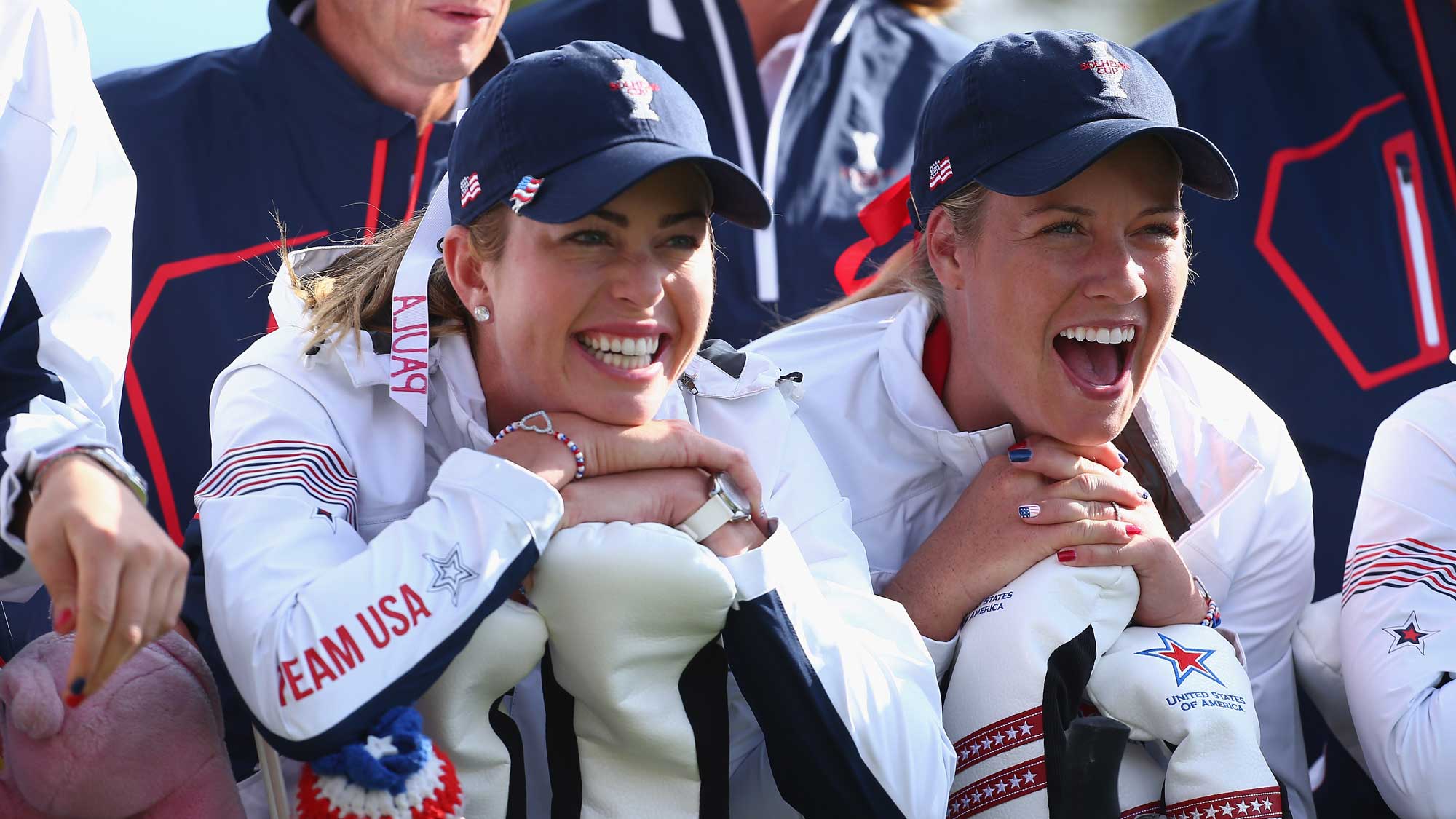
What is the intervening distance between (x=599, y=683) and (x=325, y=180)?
65.1 inches

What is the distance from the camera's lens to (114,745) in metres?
1.58

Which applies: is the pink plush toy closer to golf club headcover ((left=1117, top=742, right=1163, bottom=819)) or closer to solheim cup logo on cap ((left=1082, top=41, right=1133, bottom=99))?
golf club headcover ((left=1117, top=742, right=1163, bottom=819))

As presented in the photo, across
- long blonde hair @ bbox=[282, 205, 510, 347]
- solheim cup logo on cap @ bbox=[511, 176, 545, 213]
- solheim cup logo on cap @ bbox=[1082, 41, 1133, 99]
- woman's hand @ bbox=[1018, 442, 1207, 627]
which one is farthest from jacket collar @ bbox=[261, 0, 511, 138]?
woman's hand @ bbox=[1018, 442, 1207, 627]

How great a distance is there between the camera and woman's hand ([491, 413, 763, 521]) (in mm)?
1820

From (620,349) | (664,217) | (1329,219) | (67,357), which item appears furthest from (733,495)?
(1329,219)

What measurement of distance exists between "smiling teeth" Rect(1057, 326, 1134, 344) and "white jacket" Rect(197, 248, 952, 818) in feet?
1.45

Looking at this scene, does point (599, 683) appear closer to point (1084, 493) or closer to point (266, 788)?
point (266, 788)

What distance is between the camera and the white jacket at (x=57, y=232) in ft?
5.90

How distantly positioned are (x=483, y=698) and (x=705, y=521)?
1.11 ft

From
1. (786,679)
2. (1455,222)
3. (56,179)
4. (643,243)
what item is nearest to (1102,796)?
(786,679)

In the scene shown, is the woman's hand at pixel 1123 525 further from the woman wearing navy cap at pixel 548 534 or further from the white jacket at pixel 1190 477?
the woman wearing navy cap at pixel 548 534

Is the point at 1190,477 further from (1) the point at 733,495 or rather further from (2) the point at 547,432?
(2) the point at 547,432

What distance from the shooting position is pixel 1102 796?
6.00 feet

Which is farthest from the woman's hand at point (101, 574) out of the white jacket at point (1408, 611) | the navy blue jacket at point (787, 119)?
the navy blue jacket at point (787, 119)
